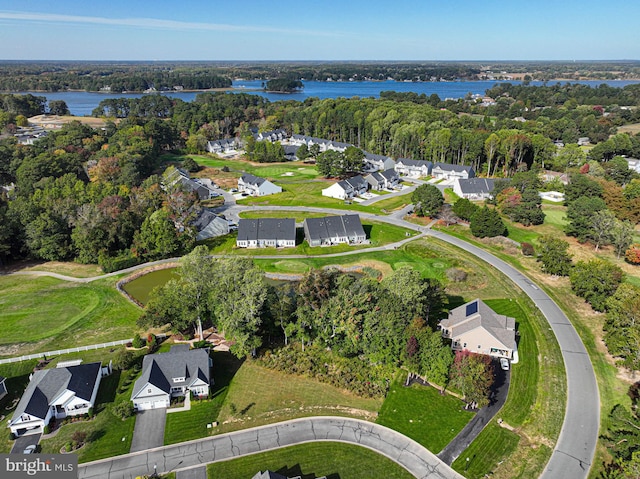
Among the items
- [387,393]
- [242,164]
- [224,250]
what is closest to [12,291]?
[224,250]

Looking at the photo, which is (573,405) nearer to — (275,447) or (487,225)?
(275,447)

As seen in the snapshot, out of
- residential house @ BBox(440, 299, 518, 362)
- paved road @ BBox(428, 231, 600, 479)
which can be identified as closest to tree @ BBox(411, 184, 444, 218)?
paved road @ BBox(428, 231, 600, 479)

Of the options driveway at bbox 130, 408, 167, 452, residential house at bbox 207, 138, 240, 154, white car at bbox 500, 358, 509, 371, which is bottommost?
driveway at bbox 130, 408, 167, 452

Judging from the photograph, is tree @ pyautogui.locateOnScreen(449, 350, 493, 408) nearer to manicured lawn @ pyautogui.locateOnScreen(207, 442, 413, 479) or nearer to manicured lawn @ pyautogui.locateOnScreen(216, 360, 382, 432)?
manicured lawn @ pyautogui.locateOnScreen(216, 360, 382, 432)

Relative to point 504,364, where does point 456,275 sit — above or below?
above

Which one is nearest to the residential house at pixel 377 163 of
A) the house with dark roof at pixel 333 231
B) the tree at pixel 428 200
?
the tree at pixel 428 200

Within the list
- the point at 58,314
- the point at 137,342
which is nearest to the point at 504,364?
the point at 137,342

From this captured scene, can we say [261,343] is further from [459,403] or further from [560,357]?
[560,357]
